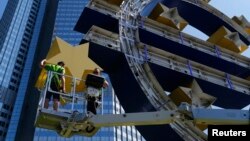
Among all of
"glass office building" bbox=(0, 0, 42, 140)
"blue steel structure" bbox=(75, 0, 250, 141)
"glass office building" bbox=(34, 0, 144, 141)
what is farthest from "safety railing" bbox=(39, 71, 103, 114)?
"glass office building" bbox=(0, 0, 42, 140)

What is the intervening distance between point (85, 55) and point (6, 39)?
134m

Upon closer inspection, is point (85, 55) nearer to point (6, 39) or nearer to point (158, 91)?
point (158, 91)

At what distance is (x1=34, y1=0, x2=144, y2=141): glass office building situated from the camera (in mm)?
91188

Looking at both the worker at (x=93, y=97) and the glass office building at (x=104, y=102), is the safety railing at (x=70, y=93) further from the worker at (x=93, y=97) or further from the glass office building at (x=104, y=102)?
the glass office building at (x=104, y=102)

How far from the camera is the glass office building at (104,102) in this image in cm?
9119

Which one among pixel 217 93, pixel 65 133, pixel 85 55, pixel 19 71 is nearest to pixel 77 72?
pixel 85 55

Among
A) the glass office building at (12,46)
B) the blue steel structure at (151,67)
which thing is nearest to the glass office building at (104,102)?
the glass office building at (12,46)

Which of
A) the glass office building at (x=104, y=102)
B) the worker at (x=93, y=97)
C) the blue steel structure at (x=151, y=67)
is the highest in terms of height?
the glass office building at (x=104, y=102)

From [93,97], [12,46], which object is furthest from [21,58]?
[93,97]

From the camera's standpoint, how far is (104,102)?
9969 cm

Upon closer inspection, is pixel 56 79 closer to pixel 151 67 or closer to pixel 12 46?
pixel 151 67

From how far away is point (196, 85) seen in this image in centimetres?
1112

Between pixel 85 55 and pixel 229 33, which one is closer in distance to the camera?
pixel 85 55

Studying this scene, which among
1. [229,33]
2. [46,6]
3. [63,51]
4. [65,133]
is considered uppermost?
[46,6]
